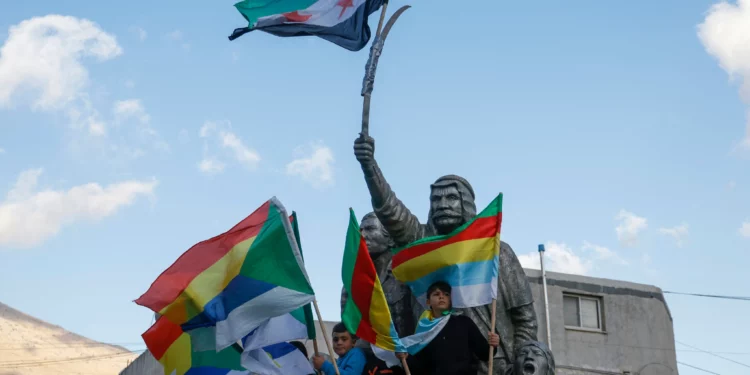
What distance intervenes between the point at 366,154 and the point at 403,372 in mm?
1985

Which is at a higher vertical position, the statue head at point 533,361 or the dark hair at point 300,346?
the dark hair at point 300,346

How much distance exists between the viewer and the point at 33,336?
84.1 m

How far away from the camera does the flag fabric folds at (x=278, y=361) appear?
31.1ft

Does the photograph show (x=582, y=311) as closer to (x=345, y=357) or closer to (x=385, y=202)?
(x=385, y=202)

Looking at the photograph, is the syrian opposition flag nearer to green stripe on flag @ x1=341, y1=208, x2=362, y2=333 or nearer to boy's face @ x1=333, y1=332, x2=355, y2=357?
green stripe on flag @ x1=341, y1=208, x2=362, y2=333

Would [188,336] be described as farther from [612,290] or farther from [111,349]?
[111,349]

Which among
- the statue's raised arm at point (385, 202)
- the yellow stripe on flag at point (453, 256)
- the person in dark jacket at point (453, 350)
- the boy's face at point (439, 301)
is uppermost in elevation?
the statue's raised arm at point (385, 202)

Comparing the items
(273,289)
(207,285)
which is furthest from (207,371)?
(273,289)

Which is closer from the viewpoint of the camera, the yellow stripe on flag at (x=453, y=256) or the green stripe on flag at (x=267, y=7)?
the yellow stripe on flag at (x=453, y=256)

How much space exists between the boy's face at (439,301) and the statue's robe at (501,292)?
727mm

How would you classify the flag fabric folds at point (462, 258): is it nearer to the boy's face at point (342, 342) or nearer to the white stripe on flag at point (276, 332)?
the boy's face at point (342, 342)

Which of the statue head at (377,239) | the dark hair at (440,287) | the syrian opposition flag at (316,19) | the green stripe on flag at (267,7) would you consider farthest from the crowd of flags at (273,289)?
the green stripe on flag at (267,7)

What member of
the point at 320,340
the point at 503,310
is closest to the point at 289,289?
the point at 503,310

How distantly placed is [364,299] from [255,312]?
3.18 feet
